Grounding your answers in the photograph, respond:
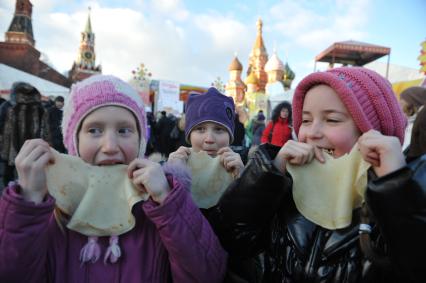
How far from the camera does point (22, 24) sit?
152 feet

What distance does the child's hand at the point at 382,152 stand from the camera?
76 centimetres

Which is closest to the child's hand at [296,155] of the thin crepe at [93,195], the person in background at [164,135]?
the thin crepe at [93,195]

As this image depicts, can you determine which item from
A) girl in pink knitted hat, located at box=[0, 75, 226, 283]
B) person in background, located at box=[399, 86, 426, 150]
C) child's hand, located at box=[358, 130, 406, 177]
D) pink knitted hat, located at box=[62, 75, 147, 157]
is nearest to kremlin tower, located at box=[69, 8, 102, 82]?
person in background, located at box=[399, 86, 426, 150]

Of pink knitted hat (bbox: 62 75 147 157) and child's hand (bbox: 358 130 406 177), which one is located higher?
pink knitted hat (bbox: 62 75 147 157)

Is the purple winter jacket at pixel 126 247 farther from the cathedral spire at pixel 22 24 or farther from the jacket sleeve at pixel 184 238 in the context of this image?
the cathedral spire at pixel 22 24

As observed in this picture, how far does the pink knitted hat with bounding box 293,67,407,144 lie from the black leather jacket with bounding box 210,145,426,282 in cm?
30

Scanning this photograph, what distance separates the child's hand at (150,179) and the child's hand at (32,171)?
260mm

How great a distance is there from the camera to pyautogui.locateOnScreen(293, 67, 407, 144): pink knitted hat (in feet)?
3.44

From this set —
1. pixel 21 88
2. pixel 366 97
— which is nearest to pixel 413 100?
pixel 366 97

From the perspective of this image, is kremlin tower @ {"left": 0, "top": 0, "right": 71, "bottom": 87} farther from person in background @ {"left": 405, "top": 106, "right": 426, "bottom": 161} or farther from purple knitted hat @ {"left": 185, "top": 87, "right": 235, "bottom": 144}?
person in background @ {"left": 405, "top": 106, "right": 426, "bottom": 161}

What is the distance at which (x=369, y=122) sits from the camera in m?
1.05

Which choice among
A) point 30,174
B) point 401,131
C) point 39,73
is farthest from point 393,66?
point 39,73

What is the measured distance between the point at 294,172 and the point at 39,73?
4365 cm

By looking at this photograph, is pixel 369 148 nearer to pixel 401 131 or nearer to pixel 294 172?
pixel 294 172
